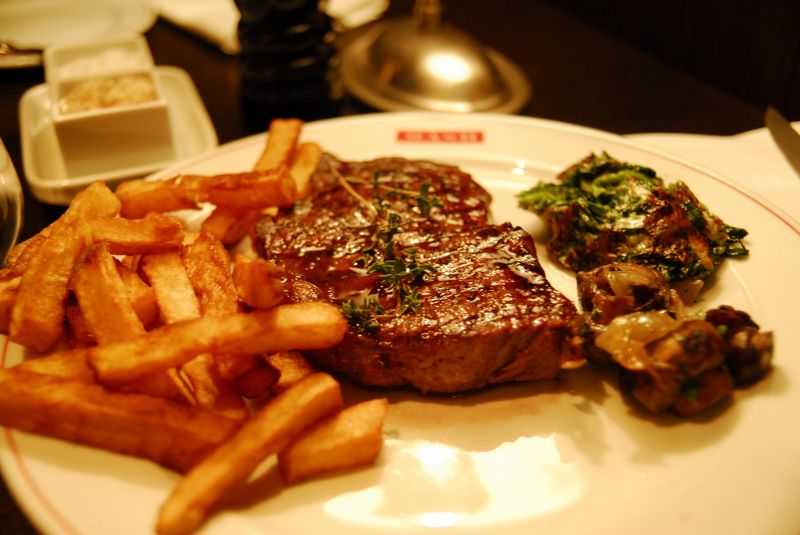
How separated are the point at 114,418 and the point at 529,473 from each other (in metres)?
1.40

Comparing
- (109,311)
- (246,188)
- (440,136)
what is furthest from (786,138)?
(109,311)

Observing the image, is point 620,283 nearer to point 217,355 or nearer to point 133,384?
point 217,355

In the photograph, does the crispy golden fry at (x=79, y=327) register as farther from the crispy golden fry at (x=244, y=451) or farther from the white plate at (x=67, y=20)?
the white plate at (x=67, y=20)

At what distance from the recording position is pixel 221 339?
2.29 metres

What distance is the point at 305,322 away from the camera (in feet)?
7.59

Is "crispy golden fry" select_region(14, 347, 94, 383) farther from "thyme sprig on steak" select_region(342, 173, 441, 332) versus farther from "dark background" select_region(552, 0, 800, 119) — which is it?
"dark background" select_region(552, 0, 800, 119)

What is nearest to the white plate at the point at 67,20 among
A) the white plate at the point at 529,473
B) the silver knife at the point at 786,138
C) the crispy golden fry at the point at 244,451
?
the white plate at the point at 529,473

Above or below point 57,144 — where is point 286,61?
above

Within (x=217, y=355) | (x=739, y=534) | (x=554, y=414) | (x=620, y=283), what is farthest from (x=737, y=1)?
(x=217, y=355)

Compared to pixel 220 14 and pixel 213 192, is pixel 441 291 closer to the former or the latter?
pixel 213 192

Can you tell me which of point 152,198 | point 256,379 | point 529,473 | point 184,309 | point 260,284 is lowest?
point 529,473

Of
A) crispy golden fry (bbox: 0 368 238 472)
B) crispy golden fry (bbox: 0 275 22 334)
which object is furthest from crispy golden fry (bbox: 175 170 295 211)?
crispy golden fry (bbox: 0 368 238 472)

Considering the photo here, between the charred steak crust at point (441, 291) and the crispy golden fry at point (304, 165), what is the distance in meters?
0.12

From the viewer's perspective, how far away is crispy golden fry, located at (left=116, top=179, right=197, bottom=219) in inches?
122
